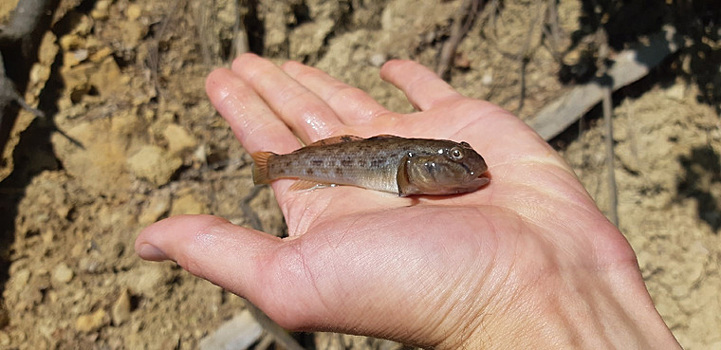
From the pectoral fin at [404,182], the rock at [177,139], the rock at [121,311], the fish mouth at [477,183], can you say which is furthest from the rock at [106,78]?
the fish mouth at [477,183]

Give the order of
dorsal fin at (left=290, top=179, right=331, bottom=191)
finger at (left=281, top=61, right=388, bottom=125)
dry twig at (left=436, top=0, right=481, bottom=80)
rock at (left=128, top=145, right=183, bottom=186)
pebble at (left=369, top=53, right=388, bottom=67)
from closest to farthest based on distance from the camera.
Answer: dorsal fin at (left=290, top=179, right=331, bottom=191)
finger at (left=281, top=61, right=388, bottom=125)
rock at (left=128, top=145, right=183, bottom=186)
dry twig at (left=436, top=0, right=481, bottom=80)
pebble at (left=369, top=53, right=388, bottom=67)

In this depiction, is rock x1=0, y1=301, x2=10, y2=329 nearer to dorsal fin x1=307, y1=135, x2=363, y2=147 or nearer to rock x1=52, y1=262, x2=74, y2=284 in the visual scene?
rock x1=52, y1=262, x2=74, y2=284

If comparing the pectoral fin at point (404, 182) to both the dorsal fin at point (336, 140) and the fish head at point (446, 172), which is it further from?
the dorsal fin at point (336, 140)

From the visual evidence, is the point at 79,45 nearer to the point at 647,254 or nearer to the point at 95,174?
the point at 95,174

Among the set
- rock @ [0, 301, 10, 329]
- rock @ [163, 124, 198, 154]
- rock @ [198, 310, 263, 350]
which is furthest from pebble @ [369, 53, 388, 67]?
rock @ [0, 301, 10, 329]

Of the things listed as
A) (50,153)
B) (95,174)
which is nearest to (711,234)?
(95,174)
